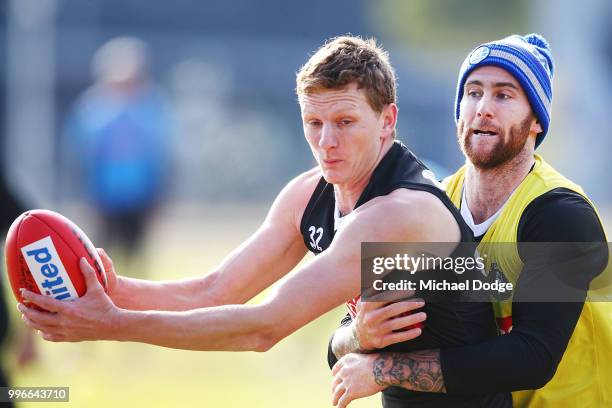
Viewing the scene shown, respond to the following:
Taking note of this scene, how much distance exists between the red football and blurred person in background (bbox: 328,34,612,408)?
1214 millimetres

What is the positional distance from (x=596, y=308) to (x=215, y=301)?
6.00ft

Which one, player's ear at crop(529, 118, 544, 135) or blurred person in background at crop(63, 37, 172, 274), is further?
blurred person in background at crop(63, 37, 172, 274)

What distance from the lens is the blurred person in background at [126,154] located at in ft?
42.0

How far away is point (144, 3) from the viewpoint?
38156 mm

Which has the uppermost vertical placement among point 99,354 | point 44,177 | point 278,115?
point 278,115

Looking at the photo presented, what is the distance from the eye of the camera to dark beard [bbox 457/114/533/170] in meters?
5.24

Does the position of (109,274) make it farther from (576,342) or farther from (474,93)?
(576,342)

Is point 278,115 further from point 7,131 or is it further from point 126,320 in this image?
point 126,320

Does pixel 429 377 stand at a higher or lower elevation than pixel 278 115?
lower

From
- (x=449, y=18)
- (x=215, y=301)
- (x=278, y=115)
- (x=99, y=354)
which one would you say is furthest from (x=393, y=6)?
(x=215, y=301)

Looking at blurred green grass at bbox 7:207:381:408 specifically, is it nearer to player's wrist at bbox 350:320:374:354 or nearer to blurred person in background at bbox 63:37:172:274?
blurred person in background at bbox 63:37:172:274

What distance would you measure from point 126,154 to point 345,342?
26.6 feet

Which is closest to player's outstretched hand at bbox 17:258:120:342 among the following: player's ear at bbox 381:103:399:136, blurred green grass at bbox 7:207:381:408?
player's ear at bbox 381:103:399:136

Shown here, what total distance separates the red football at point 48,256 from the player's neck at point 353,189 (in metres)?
1.13
